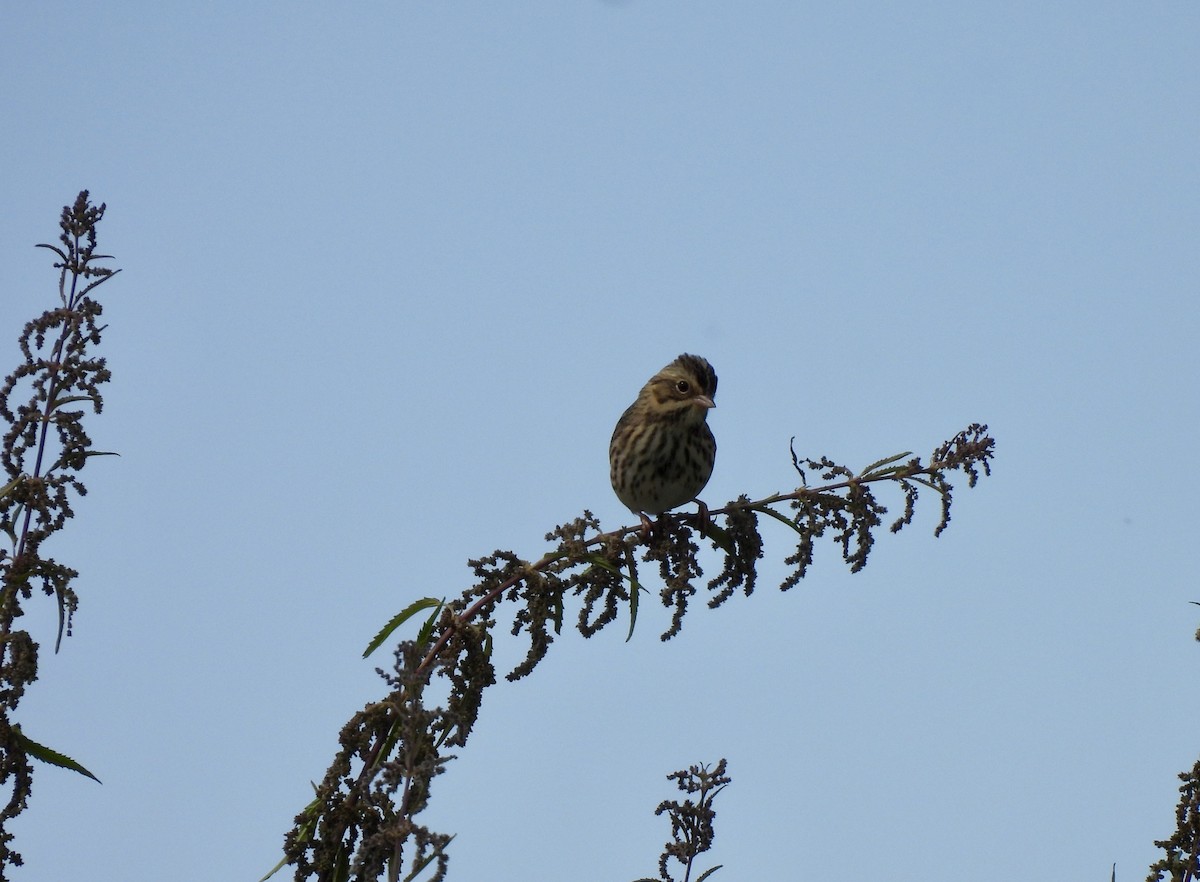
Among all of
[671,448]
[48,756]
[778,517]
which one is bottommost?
[48,756]

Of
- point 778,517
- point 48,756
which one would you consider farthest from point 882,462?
point 48,756

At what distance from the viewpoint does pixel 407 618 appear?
375 centimetres

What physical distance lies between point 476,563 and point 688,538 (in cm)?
94

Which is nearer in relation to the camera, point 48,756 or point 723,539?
Result: point 48,756

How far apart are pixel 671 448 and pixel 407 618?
4.75m

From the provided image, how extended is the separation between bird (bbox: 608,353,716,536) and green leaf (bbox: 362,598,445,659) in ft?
14.8

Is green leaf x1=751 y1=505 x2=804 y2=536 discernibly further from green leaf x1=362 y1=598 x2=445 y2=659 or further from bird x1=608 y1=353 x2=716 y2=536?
bird x1=608 y1=353 x2=716 y2=536

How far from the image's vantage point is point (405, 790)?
2.60 m

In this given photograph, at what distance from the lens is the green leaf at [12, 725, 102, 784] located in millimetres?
3072

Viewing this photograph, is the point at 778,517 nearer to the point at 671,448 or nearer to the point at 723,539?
the point at 723,539

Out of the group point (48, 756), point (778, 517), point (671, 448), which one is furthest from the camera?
point (671, 448)

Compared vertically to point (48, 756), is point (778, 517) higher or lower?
higher

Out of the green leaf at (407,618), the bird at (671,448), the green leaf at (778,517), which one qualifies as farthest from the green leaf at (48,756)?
the bird at (671,448)

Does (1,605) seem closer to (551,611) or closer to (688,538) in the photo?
(551,611)
